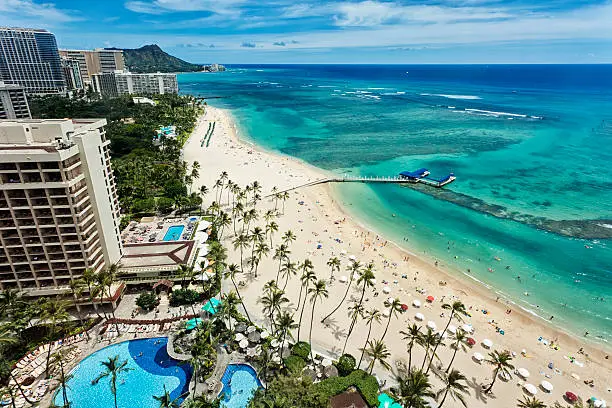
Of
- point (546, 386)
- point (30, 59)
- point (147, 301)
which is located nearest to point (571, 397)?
point (546, 386)

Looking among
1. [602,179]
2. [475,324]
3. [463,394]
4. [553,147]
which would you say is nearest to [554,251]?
[475,324]

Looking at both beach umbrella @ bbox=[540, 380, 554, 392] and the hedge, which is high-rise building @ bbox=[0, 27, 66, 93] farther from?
beach umbrella @ bbox=[540, 380, 554, 392]

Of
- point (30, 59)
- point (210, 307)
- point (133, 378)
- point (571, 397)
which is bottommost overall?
point (133, 378)

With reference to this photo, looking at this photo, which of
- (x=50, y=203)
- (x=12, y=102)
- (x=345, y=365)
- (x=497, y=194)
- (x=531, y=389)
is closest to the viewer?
(x=531, y=389)

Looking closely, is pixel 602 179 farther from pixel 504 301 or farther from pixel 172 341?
pixel 172 341

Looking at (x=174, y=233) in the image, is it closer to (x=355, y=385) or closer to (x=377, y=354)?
(x=355, y=385)

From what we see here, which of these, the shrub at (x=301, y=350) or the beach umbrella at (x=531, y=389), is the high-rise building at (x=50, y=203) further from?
the beach umbrella at (x=531, y=389)

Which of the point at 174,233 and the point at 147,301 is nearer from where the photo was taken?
the point at 147,301

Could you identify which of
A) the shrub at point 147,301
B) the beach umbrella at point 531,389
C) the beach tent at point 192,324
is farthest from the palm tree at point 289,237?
the beach umbrella at point 531,389
